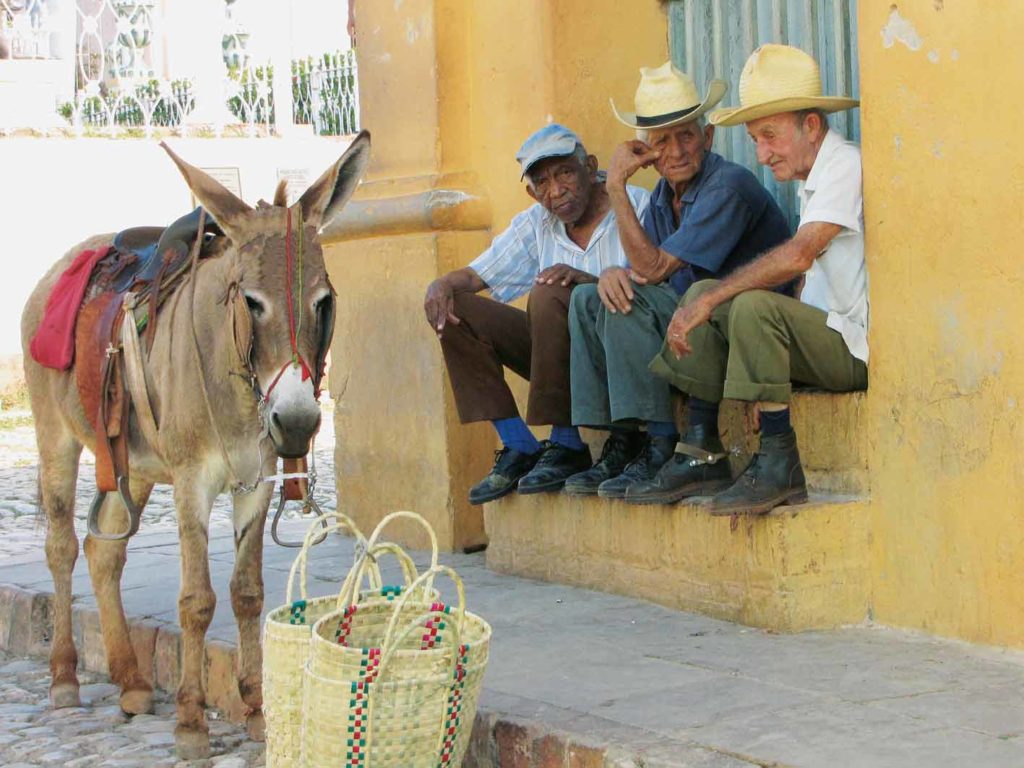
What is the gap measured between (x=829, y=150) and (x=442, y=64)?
2509 millimetres

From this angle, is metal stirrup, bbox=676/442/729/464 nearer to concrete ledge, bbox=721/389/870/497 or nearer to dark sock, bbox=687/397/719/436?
dark sock, bbox=687/397/719/436

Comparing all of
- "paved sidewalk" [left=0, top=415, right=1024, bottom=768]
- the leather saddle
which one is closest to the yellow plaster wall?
"paved sidewalk" [left=0, top=415, right=1024, bottom=768]

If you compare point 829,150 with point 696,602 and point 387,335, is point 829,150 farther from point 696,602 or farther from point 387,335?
point 387,335

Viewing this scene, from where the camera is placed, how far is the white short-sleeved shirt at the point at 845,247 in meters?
5.20

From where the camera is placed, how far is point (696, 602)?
5500mm

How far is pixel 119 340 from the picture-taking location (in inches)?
217

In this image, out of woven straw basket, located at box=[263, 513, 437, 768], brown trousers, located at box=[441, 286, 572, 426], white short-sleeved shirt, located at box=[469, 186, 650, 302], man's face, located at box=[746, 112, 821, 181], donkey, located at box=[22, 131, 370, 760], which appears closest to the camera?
woven straw basket, located at box=[263, 513, 437, 768]

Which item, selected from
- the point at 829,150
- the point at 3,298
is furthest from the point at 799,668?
the point at 3,298

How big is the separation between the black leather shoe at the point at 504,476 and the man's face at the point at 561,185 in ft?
3.32

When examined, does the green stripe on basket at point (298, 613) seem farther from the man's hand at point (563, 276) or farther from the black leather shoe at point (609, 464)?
the man's hand at point (563, 276)

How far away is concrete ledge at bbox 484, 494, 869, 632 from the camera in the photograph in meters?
5.11

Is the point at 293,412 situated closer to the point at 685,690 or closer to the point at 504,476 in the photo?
the point at 685,690

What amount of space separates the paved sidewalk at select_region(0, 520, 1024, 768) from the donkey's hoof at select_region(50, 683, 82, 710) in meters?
0.48

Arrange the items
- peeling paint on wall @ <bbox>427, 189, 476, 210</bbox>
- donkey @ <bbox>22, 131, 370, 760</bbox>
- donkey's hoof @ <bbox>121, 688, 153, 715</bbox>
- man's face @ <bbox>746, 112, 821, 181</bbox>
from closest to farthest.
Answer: donkey @ <bbox>22, 131, 370, 760</bbox> → man's face @ <bbox>746, 112, 821, 181</bbox> → donkey's hoof @ <bbox>121, 688, 153, 715</bbox> → peeling paint on wall @ <bbox>427, 189, 476, 210</bbox>
